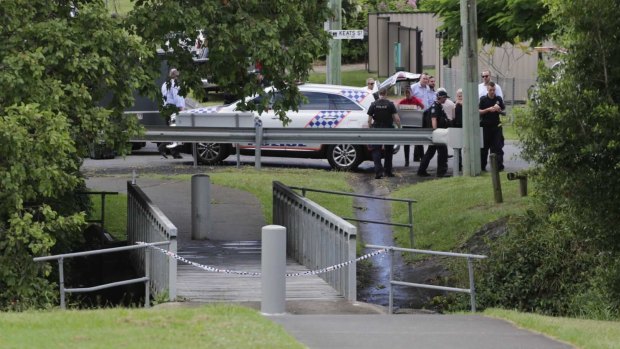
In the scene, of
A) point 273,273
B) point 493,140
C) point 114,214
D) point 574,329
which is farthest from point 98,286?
point 493,140

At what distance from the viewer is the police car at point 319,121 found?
2594 centimetres

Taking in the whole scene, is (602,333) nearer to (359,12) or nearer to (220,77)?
(220,77)

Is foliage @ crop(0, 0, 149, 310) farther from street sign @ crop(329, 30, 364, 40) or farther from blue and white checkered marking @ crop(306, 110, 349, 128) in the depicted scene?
street sign @ crop(329, 30, 364, 40)

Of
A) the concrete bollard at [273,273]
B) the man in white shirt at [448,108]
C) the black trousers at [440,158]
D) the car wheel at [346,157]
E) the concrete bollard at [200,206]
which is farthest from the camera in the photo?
the car wheel at [346,157]

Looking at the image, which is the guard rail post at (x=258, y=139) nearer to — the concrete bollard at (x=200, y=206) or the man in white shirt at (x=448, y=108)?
the man in white shirt at (x=448, y=108)

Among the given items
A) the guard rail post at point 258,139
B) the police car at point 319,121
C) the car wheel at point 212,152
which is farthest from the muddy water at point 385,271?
the car wheel at point 212,152

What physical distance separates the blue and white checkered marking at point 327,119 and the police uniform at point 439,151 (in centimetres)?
197

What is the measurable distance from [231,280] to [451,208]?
6.45 meters

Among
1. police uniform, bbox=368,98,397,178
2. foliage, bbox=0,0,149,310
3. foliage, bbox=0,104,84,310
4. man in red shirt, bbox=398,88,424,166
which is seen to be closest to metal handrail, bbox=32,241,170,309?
foliage, bbox=0,104,84,310

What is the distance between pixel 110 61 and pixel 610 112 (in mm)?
6279

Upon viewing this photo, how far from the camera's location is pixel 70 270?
55.2 ft

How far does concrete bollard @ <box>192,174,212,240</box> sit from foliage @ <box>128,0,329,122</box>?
136 centimetres

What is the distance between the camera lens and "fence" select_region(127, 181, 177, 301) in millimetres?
13445

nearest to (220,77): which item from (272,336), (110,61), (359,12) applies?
(110,61)
